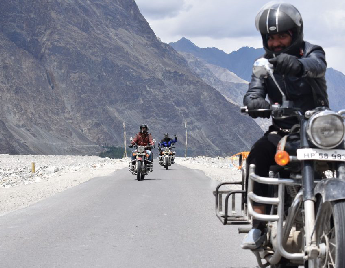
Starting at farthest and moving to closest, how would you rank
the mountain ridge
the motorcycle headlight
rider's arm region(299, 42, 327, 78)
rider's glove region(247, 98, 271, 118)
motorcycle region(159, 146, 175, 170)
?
the mountain ridge < motorcycle region(159, 146, 175, 170) < rider's glove region(247, 98, 271, 118) < rider's arm region(299, 42, 327, 78) < the motorcycle headlight

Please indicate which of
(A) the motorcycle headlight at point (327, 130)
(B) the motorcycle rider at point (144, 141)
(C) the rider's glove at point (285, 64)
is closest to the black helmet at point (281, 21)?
(C) the rider's glove at point (285, 64)

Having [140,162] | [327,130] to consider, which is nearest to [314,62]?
[327,130]

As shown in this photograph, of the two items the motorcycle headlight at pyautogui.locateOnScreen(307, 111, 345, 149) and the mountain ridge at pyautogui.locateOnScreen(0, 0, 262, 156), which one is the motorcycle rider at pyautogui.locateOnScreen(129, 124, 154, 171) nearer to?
the motorcycle headlight at pyautogui.locateOnScreen(307, 111, 345, 149)

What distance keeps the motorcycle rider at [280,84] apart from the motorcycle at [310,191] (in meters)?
0.17

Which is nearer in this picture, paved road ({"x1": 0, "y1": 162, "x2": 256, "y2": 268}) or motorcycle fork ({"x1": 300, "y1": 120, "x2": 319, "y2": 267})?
motorcycle fork ({"x1": 300, "y1": 120, "x2": 319, "y2": 267})

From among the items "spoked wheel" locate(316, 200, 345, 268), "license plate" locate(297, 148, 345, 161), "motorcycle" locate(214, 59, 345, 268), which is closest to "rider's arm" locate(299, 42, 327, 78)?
"motorcycle" locate(214, 59, 345, 268)

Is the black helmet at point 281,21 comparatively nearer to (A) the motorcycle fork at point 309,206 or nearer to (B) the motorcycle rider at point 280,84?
(B) the motorcycle rider at point 280,84

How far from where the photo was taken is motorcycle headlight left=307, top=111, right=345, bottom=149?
407 cm

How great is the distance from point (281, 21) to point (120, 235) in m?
4.58

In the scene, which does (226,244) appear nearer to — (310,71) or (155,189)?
(310,71)

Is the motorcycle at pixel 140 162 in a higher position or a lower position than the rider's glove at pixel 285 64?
lower

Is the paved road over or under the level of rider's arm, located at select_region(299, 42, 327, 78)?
under

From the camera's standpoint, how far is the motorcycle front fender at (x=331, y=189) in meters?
3.82

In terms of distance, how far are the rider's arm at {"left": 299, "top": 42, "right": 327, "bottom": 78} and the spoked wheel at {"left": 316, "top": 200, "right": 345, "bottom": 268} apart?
116cm
